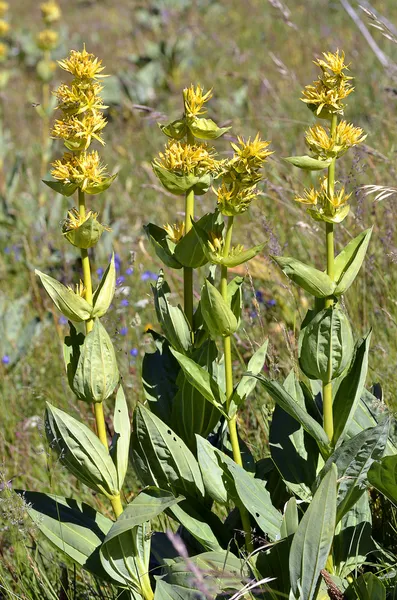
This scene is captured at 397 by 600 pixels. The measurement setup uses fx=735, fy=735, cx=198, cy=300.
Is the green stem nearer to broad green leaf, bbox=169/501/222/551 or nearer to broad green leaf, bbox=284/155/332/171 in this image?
broad green leaf, bbox=169/501/222/551

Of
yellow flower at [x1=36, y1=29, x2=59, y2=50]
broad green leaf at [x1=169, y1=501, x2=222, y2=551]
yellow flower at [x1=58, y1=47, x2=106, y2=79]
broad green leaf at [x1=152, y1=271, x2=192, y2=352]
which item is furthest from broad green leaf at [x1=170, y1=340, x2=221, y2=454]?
yellow flower at [x1=36, y1=29, x2=59, y2=50]

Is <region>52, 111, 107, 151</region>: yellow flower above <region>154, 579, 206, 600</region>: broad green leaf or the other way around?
above

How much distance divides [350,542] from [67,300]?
0.80m

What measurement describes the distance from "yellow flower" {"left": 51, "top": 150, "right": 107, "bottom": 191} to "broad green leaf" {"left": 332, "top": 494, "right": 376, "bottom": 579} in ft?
2.96

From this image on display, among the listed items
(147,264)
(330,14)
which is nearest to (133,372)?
(147,264)

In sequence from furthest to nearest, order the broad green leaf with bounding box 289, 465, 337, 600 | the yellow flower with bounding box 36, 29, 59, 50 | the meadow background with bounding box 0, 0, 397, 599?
the yellow flower with bounding box 36, 29, 59, 50 → the meadow background with bounding box 0, 0, 397, 599 → the broad green leaf with bounding box 289, 465, 337, 600

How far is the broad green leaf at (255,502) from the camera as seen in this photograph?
1470mm

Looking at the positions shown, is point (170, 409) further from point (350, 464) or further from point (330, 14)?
point (330, 14)

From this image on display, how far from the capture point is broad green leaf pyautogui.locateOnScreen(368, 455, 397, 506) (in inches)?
57.3

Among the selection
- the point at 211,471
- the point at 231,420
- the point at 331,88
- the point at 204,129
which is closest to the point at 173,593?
the point at 211,471

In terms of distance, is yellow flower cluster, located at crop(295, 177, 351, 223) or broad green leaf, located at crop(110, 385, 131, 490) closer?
yellow flower cluster, located at crop(295, 177, 351, 223)

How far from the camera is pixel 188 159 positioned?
4.98ft

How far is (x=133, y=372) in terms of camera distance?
294cm

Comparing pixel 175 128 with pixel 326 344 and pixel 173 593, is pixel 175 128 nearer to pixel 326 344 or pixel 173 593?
pixel 326 344
